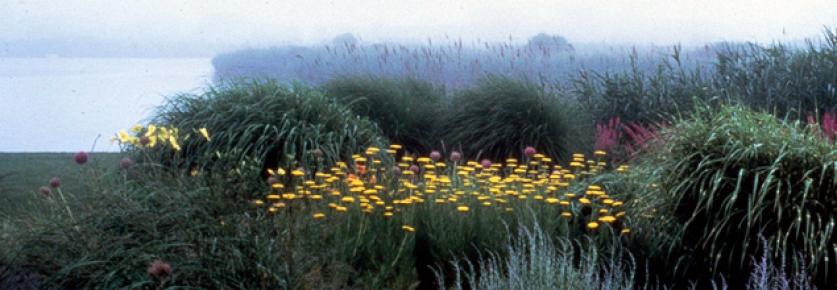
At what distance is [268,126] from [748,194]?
3.94m

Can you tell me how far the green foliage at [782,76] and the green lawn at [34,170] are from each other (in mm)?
6628

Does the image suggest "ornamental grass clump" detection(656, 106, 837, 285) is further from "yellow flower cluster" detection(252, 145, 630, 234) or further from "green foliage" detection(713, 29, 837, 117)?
"green foliage" detection(713, 29, 837, 117)

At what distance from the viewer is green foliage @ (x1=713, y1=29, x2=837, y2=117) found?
10438 mm

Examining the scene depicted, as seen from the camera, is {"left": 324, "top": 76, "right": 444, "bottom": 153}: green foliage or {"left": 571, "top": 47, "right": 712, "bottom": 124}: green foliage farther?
{"left": 571, "top": 47, "right": 712, "bottom": 124}: green foliage

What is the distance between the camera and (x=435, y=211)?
5.46 metres

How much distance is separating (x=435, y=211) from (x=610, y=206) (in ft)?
4.76

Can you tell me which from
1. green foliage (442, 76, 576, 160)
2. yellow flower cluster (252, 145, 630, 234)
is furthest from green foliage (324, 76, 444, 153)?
yellow flower cluster (252, 145, 630, 234)

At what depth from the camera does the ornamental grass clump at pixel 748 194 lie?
5035mm

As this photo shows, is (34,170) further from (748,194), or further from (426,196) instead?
(748,194)

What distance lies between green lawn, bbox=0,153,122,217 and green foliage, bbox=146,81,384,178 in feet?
2.65

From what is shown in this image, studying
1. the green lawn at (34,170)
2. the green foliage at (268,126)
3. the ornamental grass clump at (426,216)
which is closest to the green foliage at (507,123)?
the green foliage at (268,126)

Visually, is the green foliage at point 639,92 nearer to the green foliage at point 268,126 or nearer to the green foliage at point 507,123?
the green foliage at point 507,123

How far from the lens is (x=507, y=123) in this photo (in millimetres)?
9023

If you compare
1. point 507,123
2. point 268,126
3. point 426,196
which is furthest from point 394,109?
point 426,196
